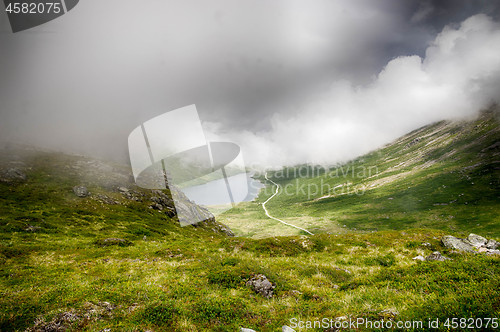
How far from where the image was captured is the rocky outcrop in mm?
18981

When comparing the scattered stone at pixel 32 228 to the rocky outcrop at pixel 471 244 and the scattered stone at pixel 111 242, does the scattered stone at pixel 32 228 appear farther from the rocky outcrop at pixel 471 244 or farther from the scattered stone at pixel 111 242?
the rocky outcrop at pixel 471 244

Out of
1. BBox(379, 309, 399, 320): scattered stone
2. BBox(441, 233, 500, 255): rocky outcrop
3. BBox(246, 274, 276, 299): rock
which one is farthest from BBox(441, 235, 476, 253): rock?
BBox(246, 274, 276, 299): rock

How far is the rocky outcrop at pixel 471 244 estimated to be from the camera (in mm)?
18981

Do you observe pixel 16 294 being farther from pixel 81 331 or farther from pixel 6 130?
pixel 6 130

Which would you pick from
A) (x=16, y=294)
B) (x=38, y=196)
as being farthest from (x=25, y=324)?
(x=38, y=196)

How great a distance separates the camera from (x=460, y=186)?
14262cm

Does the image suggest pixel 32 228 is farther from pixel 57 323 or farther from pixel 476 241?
pixel 476 241

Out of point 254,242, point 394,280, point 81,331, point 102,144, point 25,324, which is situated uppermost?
point 102,144

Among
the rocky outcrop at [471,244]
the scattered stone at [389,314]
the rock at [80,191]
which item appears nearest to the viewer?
the scattered stone at [389,314]

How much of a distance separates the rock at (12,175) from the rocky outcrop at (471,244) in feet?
278


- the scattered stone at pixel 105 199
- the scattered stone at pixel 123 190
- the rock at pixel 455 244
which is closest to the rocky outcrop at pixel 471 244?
the rock at pixel 455 244

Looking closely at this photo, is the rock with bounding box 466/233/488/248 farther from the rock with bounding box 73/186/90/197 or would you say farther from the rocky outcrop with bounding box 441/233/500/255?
the rock with bounding box 73/186/90/197

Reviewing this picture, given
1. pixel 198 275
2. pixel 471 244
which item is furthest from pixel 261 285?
pixel 471 244

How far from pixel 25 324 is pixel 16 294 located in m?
4.48
